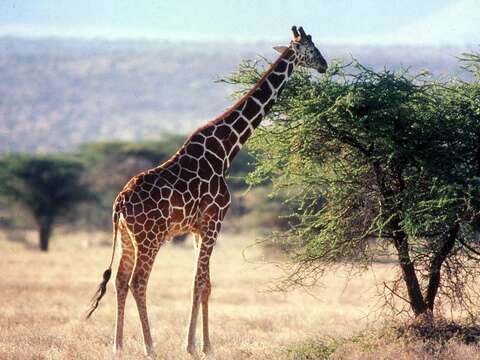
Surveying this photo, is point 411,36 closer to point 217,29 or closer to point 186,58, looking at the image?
point 217,29

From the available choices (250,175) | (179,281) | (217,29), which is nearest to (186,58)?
(217,29)

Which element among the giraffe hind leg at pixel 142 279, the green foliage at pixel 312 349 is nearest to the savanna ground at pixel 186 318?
the green foliage at pixel 312 349

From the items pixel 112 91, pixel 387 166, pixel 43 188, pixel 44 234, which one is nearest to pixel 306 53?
pixel 387 166

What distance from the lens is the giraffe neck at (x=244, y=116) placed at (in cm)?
995

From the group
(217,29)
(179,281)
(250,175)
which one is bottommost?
(179,281)

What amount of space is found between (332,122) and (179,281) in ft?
40.5

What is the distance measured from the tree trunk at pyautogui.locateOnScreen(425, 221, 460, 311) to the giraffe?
7.93 feet

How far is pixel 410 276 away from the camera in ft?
32.5

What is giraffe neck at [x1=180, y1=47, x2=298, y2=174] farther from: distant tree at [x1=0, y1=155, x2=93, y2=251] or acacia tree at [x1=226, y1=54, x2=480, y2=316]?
distant tree at [x1=0, y1=155, x2=93, y2=251]

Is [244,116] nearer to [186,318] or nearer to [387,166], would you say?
[387,166]

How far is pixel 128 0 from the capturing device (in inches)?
5969

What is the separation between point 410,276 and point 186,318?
501 cm

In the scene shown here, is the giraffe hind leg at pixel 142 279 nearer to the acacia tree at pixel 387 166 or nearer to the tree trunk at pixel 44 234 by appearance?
the acacia tree at pixel 387 166

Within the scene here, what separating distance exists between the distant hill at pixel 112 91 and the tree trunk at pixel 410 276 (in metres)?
84.7
